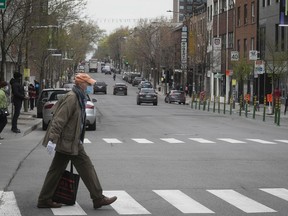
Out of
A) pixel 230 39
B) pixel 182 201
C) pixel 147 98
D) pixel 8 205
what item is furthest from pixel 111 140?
pixel 230 39

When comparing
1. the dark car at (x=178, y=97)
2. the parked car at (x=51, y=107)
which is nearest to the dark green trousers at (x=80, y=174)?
the parked car at (x=51, y=107)

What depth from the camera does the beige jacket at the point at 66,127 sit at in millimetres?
8758

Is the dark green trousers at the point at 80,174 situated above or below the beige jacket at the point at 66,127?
below

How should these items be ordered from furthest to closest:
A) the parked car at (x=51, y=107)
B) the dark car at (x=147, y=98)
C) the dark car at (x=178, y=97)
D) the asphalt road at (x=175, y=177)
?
the dark car at (x=178, y=97) < the dark car at (x=147, y=98) < the parked car at (x=51, y=107) < the asphalt road at (x=175, y=177)

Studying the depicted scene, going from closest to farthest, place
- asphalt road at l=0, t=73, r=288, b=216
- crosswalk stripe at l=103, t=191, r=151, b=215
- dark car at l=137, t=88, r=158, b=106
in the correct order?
crosswalk stripe at l=103, t=191, r=151, b=215
asphalt road at l=0, t=73, r=288, b=216
dark car at l=137, t=88, r=158, b=106

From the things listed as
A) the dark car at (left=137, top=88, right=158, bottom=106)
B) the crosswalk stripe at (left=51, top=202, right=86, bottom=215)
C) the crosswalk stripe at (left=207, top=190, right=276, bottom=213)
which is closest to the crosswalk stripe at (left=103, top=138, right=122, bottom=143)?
the crosswalk stripe at (left=207, top=190, right=276, bottom=213)

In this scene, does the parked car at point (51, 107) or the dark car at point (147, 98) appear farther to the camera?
the dark car at point (147, 98)

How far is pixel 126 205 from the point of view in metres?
9.39

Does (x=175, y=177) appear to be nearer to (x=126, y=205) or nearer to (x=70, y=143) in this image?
(x=126, y=205)

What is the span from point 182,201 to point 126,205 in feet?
2.92

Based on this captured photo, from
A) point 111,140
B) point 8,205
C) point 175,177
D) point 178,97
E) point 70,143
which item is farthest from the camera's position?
point 178,97

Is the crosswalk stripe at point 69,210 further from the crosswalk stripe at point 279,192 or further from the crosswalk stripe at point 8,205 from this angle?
the crosswalk stripe at point 279,192

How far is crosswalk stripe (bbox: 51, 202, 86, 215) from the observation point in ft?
28.8

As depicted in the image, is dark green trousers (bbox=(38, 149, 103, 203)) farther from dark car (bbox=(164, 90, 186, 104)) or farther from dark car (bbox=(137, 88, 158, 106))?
dark car (bbox=(164, 90, 186, 104))
